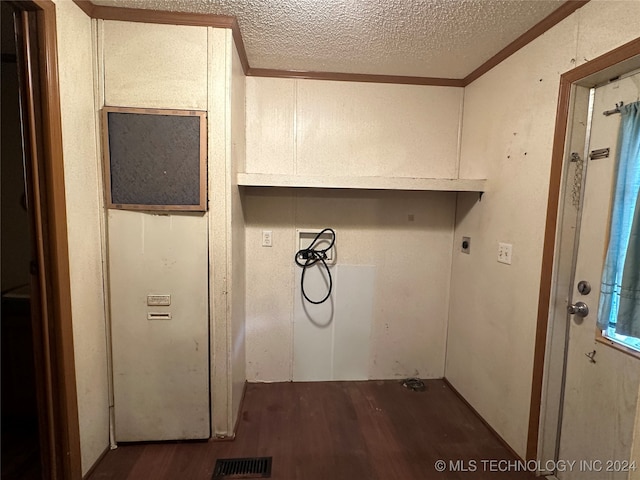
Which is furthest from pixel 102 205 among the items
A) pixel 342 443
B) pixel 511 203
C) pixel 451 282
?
Result: pixel 451 282

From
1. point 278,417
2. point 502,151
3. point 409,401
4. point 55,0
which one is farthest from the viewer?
point 409,401

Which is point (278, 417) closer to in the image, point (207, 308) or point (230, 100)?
point (207, 308)

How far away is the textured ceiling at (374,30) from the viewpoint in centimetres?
143

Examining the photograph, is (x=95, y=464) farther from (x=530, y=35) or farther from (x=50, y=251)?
(x=530, y=35)

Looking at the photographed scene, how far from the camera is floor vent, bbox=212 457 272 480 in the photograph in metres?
1.52

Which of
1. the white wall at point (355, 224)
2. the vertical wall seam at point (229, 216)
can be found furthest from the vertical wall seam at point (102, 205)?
the white wall at point (355, 224)

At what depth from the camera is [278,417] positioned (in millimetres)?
1962

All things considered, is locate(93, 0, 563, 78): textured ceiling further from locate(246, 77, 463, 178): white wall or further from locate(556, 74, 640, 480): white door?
locate(556, 74, 640, 480): white door

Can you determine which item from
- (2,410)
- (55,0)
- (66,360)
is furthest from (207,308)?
(55,0)

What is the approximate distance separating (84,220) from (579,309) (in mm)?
2493

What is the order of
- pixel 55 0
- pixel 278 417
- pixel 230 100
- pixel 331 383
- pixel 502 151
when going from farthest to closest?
pixel 331 383
pixel 278 417
pixel 502 151
pixel 230 100
pixel 55 0

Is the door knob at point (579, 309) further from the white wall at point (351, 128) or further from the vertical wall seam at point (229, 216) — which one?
the vertical wall seam at point (229, 216)

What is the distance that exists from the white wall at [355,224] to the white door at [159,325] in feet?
2.10

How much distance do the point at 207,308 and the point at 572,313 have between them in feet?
6.32
